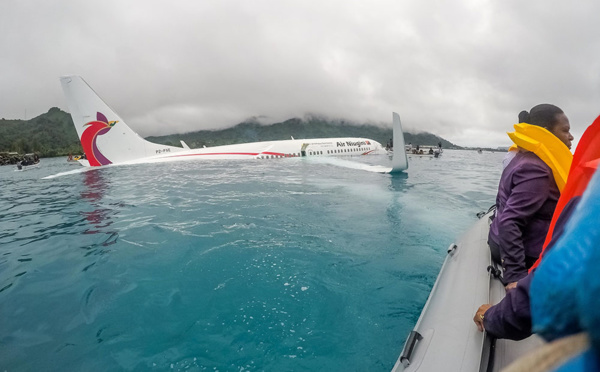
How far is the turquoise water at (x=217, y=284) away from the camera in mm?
3135

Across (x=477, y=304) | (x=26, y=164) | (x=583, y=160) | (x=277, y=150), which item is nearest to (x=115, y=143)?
(x=277, y=150)

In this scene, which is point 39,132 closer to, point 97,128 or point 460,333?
point 97,128

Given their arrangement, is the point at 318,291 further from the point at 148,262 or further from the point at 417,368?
the point at 148,262

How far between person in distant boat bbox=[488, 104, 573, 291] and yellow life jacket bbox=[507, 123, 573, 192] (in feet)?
0.14

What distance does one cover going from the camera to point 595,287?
1.61 ft

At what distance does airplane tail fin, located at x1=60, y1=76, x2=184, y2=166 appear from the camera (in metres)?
18.8

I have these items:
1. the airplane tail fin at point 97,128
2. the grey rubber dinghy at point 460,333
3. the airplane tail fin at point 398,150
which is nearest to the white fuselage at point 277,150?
the airplane tail fin at point 97,128

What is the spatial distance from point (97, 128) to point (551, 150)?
2489 cm

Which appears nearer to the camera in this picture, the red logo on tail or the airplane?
the airplane

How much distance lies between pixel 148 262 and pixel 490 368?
5310mm

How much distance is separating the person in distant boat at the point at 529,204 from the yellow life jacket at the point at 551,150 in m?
0.04

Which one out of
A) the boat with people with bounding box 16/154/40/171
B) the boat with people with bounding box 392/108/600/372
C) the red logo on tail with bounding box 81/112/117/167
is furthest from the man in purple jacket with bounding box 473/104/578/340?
the boat with people with bounding box 16/154/40/171

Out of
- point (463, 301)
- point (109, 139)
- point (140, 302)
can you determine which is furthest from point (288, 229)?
point (109, 139)

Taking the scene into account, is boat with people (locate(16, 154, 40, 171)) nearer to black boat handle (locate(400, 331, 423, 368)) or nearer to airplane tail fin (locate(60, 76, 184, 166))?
airplane tail fin (locate(60, 76, 184, 166))
